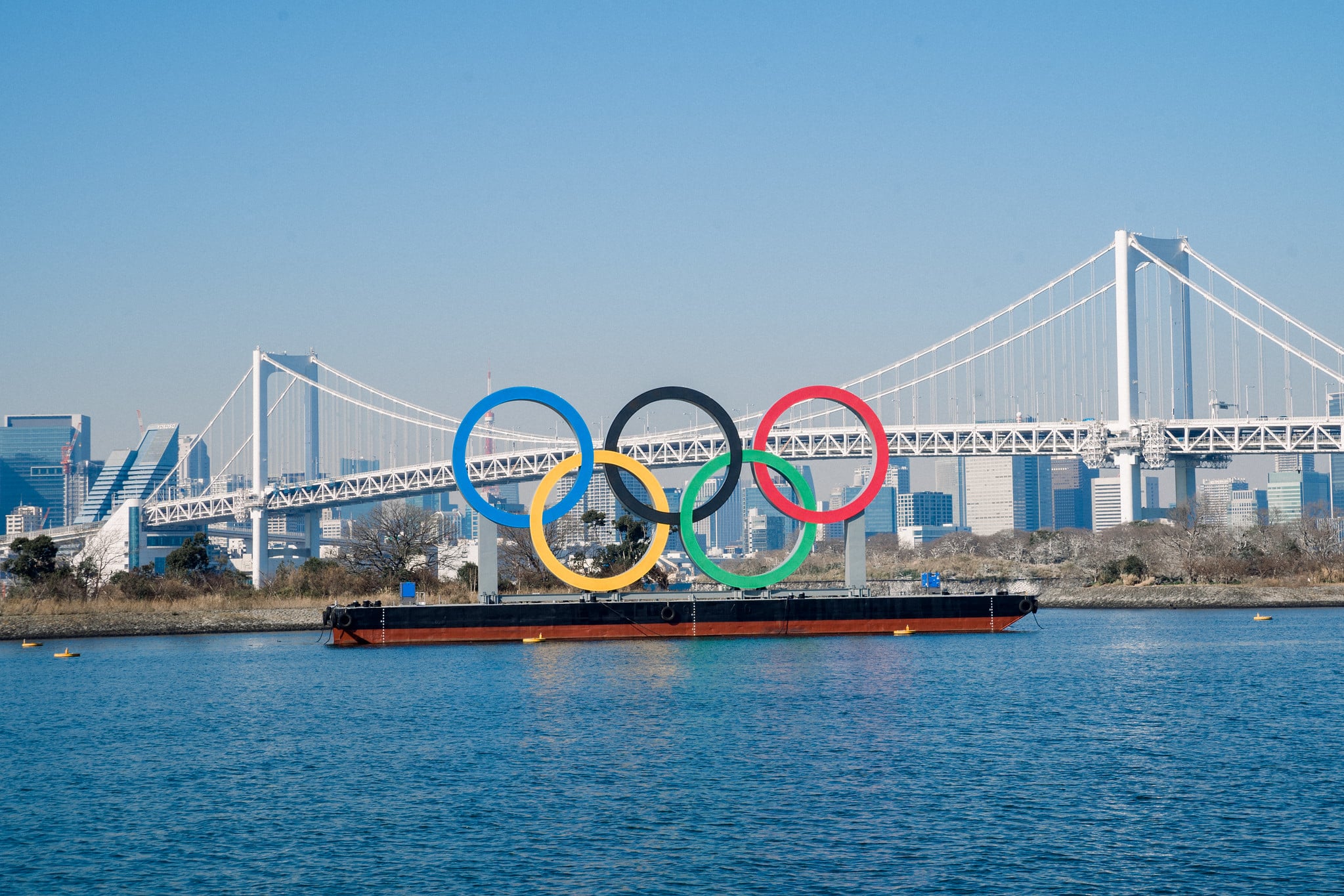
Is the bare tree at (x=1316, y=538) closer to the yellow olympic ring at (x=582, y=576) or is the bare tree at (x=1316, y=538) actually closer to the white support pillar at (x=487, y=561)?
the yellow olympic ring at (x=582, y=576)

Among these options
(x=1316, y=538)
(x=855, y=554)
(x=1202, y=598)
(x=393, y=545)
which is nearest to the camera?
(x=855, y=554)

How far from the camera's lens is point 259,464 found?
81938 mm

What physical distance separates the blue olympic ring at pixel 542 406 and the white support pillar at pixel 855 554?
8.61 metres

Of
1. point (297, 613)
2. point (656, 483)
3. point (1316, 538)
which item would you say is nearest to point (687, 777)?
point (656, 483)

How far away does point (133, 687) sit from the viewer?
103ft

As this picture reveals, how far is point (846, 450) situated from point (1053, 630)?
30892 millimetres

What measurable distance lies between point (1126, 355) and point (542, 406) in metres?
40.8

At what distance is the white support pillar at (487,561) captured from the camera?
41000 mm

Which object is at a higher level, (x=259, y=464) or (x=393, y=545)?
(x=259, y=464)

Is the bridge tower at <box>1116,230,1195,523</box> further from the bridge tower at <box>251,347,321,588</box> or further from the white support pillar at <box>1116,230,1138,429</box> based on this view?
the bridge tower at <box>251,347,321,588</box>

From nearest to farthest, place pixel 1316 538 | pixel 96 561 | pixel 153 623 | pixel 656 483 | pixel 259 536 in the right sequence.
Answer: pixel 656 483, pixel 153 623, pixel 96 561, pixel 1316 538, pixel 259 536

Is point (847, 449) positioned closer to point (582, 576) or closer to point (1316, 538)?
point (1316, 538)

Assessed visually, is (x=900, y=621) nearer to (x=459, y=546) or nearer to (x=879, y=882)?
(x=879, y=882)

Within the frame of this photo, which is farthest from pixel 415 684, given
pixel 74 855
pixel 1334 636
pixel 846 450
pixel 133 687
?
pixel 846 450
